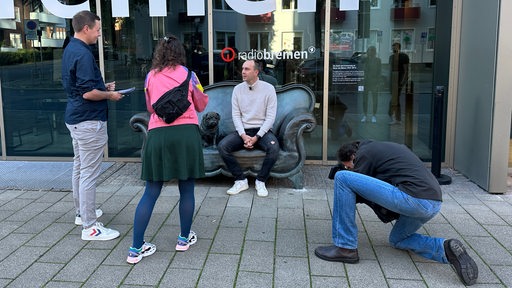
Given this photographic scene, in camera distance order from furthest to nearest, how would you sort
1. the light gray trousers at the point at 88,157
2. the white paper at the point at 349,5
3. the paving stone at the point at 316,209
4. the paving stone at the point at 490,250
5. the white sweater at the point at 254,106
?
the white paper at the point at 349,5 → the white sweater at the point at 254,106 → the paving stone at the point at 316,209 → the light gray trousers at the point at 88,157 → the paving stone at the point at 490,250

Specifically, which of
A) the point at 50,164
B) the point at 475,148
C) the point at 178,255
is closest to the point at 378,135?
the point at 475,148

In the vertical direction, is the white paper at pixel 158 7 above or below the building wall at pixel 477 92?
above

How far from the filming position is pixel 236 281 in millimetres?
3275

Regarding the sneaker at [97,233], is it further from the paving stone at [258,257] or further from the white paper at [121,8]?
the white paper at [121,8]

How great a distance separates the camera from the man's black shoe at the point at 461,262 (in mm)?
3180

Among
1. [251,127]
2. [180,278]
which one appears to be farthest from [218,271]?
[251,127]

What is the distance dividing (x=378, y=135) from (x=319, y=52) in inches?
56.7

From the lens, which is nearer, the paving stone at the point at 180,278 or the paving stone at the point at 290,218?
the paving stone at the point at 180,278

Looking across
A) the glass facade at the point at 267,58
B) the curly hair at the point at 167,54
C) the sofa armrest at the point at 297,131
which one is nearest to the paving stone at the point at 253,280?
the curly hair at the point at 167,54

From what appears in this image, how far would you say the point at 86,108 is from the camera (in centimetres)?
Result: 384

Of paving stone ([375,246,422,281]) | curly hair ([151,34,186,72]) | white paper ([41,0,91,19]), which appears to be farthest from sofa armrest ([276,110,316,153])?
white paper ([41,0,91,19])

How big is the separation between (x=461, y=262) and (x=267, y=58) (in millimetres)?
3931

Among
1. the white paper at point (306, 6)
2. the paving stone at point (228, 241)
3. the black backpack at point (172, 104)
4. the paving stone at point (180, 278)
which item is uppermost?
the white paper at point (306, 6)

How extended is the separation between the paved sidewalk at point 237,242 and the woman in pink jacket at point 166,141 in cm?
39
